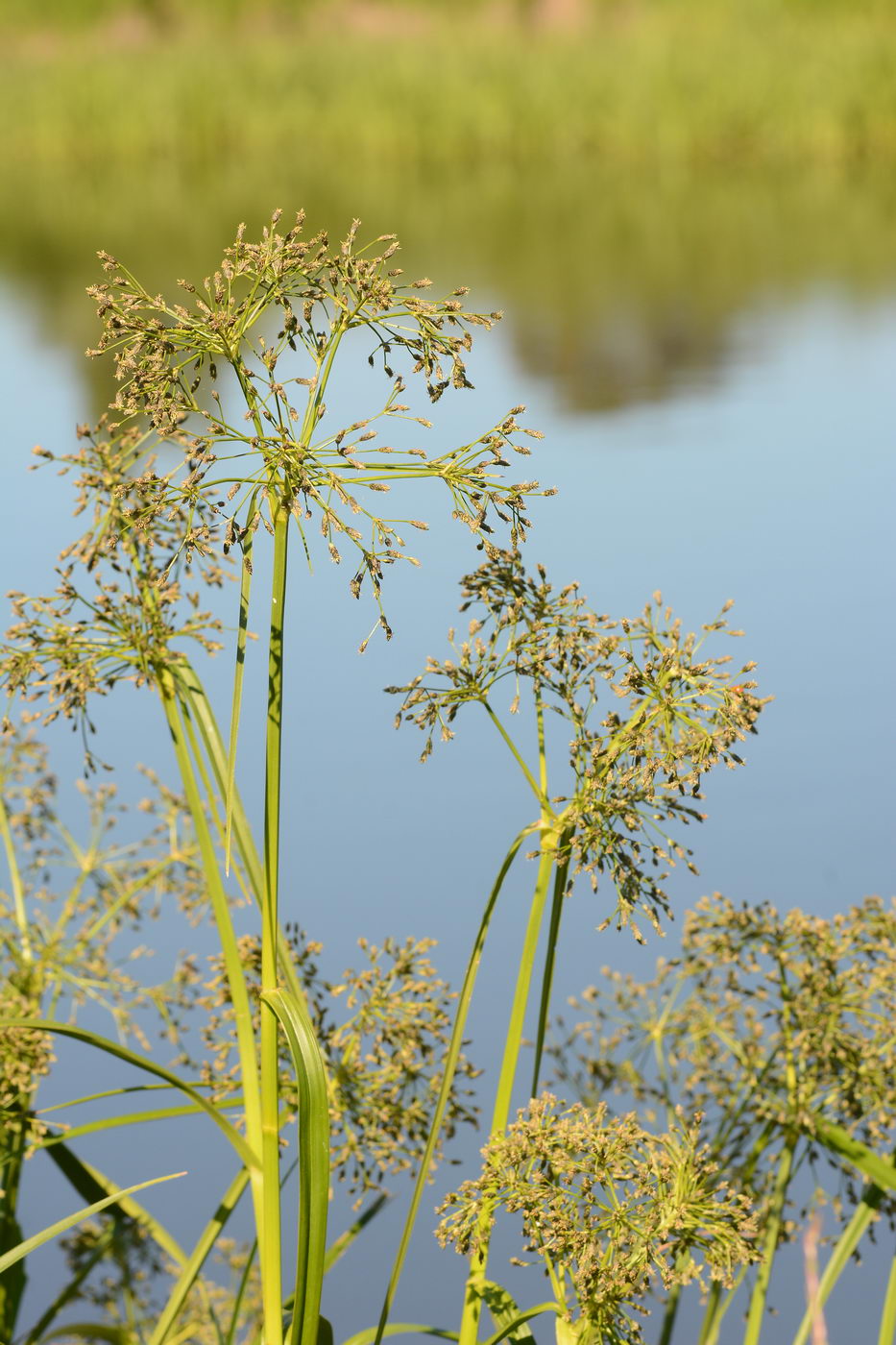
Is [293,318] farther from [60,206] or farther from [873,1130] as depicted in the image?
[60,206]

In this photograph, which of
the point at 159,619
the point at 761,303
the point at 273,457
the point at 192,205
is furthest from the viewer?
the point at 192,205

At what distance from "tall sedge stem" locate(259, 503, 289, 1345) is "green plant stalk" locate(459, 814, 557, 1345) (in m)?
0.11

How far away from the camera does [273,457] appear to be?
79 centimetres

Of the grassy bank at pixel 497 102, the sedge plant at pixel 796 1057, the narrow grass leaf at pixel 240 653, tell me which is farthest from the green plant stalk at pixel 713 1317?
the grassy bank at pixel 497 102

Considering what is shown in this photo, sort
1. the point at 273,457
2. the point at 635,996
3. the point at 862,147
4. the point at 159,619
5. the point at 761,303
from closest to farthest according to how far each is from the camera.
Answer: the point at 273,457
the point at 159,619
the point at 635,996
the point at 761,303
the point at 862,147

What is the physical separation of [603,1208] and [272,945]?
216 millimetres

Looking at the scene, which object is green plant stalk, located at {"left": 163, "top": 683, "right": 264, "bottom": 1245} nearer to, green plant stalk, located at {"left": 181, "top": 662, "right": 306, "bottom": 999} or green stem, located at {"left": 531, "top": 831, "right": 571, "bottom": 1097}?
green plant stalk, located at {"left": 181, "top": 662, "right": 306, "bottom": 999}

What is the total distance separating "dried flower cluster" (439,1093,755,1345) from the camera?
0.85 m

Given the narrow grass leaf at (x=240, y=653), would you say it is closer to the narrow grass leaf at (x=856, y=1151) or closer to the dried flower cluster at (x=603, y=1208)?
the dried flower cluster at (x=603, y=1208)

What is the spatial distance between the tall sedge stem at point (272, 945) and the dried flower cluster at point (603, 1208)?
0.35 ft

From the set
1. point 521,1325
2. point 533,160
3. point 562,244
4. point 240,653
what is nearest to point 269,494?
point 240,653

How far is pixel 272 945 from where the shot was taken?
872 millimetres

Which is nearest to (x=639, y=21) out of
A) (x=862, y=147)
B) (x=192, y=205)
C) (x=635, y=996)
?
(x=862, y=147)

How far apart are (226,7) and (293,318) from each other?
681 inches
